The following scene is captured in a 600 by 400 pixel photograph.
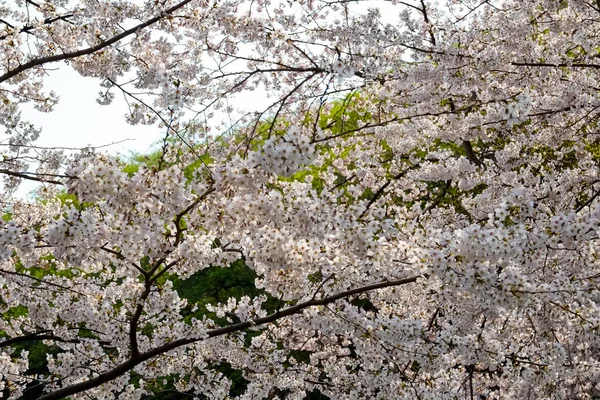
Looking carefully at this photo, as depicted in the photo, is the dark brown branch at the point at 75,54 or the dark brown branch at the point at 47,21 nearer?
the dark brown branch at the point at 75,54

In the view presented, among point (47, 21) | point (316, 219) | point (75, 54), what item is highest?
point (47, 21)

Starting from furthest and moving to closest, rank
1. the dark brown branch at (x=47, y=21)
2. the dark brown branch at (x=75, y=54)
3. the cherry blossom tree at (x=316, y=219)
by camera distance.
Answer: the dark brown branch at (x=47, y=21), the dark brown branch at (x=75, y=54), the cherry blossom tree at (x=316, y=219)

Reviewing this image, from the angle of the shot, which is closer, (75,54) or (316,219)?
(316,219)

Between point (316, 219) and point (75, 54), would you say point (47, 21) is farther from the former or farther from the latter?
point (316, 219)

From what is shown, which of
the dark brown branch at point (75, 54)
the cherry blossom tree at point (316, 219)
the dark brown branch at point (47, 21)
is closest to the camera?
the cherry blossom tree at point (316, 219)

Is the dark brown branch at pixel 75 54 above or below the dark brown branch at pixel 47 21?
below

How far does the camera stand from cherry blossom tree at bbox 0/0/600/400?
4324 mm

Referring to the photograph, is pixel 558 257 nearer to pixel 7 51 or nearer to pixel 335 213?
pixel 335 213

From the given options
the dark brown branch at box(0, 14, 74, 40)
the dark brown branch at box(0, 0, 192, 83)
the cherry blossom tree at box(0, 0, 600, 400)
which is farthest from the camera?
the dark brown branch at box(0, 14, 74, 40)

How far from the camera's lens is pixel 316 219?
4762mm

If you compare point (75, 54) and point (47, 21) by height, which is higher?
point (47, 21)

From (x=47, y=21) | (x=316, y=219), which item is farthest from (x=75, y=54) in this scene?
(x=316, y=219)

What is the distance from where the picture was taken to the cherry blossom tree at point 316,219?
432 centimetres

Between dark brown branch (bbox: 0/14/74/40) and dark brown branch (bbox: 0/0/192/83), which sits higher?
dark brown branch (bbox: 0/14/74/40)
